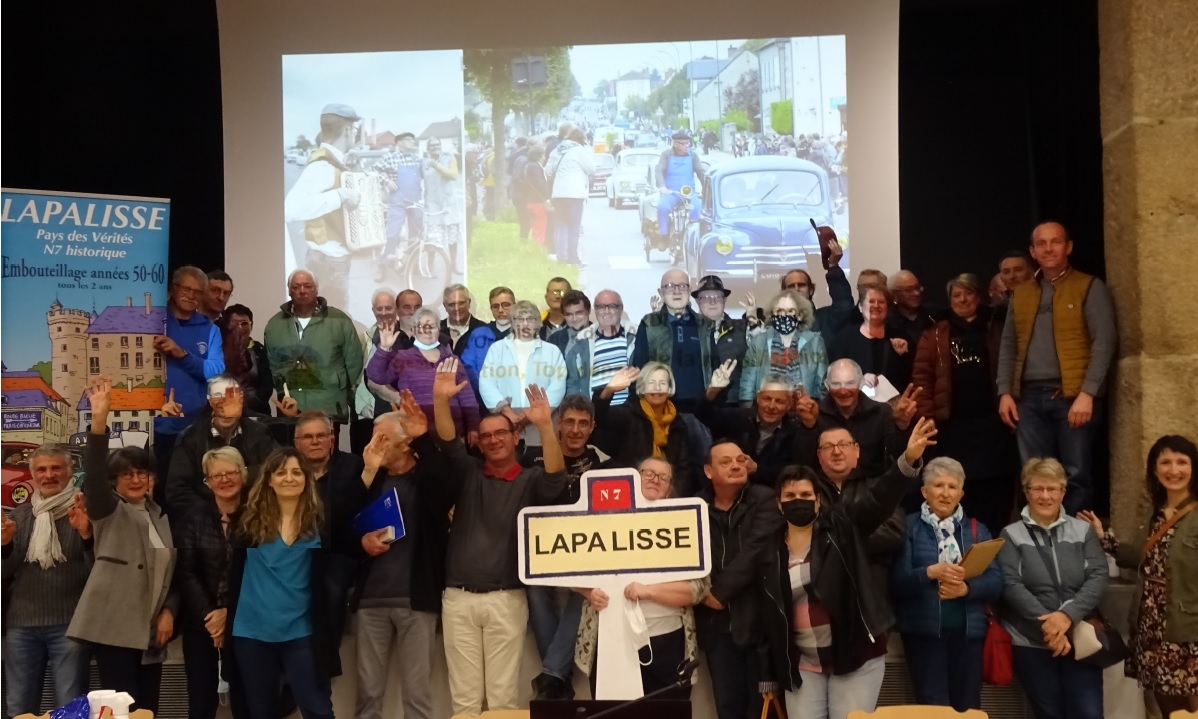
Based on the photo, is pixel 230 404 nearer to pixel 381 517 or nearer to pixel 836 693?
pixel 381 517

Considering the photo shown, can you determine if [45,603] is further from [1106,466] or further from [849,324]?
[1106,466]

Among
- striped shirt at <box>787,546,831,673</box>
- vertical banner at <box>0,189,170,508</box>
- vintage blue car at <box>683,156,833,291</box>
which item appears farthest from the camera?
vintage blue car at <box>683,156,833,291</box>

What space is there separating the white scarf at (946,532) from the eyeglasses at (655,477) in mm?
983

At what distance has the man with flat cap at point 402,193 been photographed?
7000mm

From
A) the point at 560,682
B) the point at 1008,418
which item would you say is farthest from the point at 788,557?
the point at 1008,418

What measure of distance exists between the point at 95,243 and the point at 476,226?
7.63ft

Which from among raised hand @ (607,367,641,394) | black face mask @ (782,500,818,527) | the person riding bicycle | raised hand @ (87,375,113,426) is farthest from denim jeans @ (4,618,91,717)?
the person riding bicycle

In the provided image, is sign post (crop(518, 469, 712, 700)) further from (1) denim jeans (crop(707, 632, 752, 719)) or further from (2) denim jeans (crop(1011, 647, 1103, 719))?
(2) denim jeans (crop(1011, 647, 1103, 719))

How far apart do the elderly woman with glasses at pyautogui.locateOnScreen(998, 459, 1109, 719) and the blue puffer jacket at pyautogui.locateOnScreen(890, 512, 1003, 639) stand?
103 mm

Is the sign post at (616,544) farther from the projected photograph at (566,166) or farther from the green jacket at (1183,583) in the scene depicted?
the projected photograph at (566,166)

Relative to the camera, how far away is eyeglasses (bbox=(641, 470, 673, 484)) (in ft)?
14.7

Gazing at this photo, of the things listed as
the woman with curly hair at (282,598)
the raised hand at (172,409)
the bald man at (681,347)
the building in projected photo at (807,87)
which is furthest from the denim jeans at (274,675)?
the building in projected photo at (807,87)

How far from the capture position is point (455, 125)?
23.3 ft

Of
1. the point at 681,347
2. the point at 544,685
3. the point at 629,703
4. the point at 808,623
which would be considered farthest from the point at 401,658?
the point at 629,703
